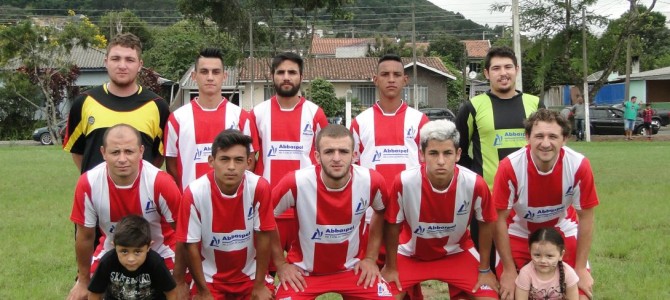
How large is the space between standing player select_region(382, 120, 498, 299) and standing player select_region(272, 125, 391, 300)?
0.59 ft

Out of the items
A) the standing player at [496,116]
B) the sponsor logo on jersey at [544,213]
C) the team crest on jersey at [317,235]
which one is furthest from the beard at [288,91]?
the sponsor logo on jersey at [544,213]

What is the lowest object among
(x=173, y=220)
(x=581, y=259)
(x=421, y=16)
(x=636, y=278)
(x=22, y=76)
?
(x=636, y=278)

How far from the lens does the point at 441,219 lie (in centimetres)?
518

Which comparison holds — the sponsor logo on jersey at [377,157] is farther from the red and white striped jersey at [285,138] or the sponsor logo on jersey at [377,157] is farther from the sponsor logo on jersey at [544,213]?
the sponsor logo on jersey at [544,213]

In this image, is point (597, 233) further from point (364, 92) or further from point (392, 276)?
point (364, 92)

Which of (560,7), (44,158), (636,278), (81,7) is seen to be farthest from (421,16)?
(636,278)

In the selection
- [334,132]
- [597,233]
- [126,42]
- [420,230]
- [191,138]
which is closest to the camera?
[334,132]

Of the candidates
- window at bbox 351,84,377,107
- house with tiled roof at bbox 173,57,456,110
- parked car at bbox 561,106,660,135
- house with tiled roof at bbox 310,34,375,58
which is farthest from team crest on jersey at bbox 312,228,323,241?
house with tiled roof at bbox 310,34,375,58

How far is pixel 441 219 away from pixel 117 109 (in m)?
2.58

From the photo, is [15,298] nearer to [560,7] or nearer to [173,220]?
[173,220]

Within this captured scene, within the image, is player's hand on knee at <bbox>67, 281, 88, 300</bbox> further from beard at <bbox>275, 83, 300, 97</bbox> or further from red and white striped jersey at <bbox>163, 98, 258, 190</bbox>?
beard at <bbox>275, 83, 300, 97</bbox>

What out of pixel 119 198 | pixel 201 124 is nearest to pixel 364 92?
pixel 201 124

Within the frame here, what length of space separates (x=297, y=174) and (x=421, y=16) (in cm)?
7663

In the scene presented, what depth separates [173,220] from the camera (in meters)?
5.02
